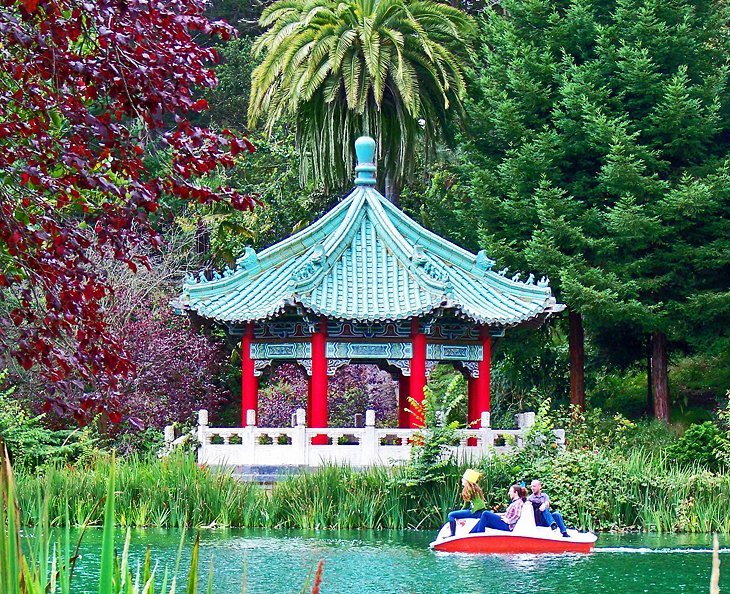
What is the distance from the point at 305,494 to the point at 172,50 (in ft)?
41.4

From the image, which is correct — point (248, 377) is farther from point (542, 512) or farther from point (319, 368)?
point (542, 512)

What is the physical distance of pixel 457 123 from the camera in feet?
95.8

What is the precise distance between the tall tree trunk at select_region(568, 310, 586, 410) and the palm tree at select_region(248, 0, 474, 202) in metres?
5.54

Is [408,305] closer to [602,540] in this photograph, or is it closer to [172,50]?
[602,540]

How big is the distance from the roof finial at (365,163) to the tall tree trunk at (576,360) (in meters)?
5.80

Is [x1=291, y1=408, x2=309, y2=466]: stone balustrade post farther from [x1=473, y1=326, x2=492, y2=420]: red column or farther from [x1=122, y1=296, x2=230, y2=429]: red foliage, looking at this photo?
[x1=122, y1=296, x2=230, y2=429]: red foliage

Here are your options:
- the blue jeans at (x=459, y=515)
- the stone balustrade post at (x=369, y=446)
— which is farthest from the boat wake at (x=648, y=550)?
the stone balustrade post at (x=369, y=446)

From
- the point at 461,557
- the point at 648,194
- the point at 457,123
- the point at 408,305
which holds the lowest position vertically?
the point at 461,557

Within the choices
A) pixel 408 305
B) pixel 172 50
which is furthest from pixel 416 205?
pixel 172 50

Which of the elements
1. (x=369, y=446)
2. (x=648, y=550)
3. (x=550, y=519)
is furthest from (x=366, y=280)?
(x=648, y=550)

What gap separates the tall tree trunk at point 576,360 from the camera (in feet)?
88.2

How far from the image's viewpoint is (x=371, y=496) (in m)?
18.5

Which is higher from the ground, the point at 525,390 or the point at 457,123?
the point at 457,123

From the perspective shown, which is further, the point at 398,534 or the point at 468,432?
the point at 468,432
